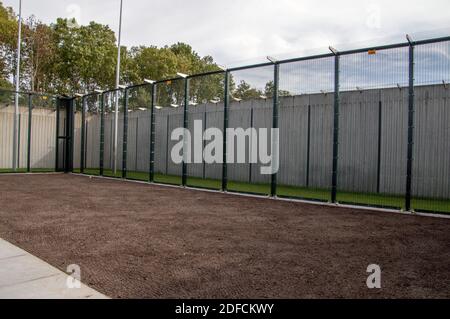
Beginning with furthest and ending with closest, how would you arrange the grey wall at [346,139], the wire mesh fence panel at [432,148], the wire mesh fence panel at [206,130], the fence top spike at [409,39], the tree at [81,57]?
the tree at [81,57] → the wire mesh fence panel at [206,130] → the grey wall at [346,139] → the wire mesh fence panel at [432,148] → the fence top spike at [409,39]

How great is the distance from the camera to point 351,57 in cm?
884

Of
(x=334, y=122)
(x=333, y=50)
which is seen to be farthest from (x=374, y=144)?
(x=333, y=50)

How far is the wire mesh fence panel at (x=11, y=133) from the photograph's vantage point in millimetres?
18109

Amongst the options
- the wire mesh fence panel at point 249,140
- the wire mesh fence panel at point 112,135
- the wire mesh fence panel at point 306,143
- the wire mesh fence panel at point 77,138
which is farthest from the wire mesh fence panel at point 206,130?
the wire mesh fence panel at point 77,138

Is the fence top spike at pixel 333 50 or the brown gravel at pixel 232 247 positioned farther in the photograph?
the fence top spike at pixel 333 50

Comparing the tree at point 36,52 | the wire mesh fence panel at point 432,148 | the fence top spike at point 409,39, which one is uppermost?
the tree at point 36,52

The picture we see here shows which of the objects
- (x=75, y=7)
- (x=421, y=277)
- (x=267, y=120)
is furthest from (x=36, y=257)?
A: (x=75, y=7)

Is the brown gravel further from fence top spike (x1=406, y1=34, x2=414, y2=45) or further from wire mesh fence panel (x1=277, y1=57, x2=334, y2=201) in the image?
wire mesh fence panel (x1=277, y1=57, x2=334, y2=201)

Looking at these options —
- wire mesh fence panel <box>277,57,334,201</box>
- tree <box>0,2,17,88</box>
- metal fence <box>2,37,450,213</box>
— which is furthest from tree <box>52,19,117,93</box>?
wire mesh fence panel <box>277,57,334,201</box>

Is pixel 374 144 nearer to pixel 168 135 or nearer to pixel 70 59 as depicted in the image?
pixel 168 135

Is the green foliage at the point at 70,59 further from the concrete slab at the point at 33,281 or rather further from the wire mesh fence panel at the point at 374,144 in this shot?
the concrete slab at the point at 33,281

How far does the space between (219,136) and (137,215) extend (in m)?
9.32

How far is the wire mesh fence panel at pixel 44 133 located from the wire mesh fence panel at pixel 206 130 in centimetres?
687
